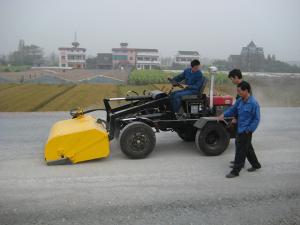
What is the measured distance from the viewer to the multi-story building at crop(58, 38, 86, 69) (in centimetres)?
6875

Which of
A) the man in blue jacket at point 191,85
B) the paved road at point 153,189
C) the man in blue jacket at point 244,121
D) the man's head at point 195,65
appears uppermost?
the man's head at point 195,65

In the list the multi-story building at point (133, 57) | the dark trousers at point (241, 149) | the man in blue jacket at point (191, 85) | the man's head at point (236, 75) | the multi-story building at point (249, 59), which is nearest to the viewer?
the dark trousers at point (241, 149)

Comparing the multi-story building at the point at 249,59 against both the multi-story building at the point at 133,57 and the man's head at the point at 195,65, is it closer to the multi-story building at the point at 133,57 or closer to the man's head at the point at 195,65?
the man's head at the point at 195,65

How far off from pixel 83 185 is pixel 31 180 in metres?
0.84

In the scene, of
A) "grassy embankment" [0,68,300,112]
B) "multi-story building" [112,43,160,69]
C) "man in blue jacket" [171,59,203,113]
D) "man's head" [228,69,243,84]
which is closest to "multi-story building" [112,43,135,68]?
"multi-story building" [112,43,160,69]

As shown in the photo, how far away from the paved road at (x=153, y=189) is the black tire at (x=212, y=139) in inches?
6.2

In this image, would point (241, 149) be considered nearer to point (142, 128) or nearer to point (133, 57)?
point (142, 128)

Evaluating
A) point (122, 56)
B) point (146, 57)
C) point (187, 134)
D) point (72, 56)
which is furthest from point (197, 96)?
point (72, 56)

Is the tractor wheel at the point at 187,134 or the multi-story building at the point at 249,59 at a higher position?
the multi-story building at the point at 249,59

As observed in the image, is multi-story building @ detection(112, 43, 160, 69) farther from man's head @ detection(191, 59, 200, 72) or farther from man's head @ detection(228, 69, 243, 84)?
man's head @ detection(228, 69, 243, 84)

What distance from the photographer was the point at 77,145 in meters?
5.98

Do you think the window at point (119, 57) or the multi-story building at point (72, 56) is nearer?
the window at point (119, 57)

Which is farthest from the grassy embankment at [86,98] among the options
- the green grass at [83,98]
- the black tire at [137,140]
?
the black tire at [137,140]

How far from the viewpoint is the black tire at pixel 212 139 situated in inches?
252
